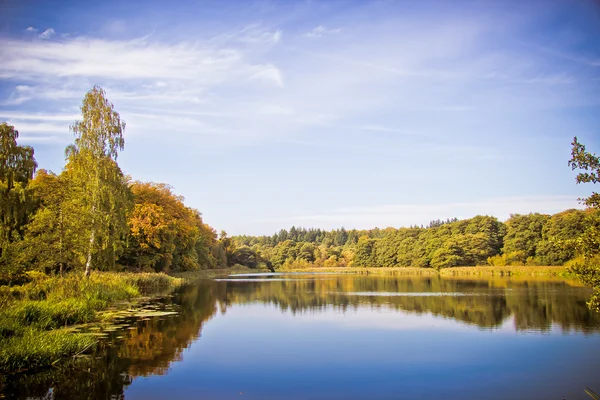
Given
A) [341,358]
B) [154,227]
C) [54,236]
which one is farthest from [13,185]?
[341,358]

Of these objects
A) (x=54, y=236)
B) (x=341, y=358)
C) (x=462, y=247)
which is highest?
(x=54, y=236)

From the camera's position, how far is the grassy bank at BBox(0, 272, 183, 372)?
10.9 meters

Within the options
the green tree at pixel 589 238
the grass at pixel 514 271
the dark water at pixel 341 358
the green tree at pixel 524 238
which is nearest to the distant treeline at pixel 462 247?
the green tree at pixel 524 238

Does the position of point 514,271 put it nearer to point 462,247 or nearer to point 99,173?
point 462,247

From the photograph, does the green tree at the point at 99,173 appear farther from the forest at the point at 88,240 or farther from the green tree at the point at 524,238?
the green tree at the point at 524,238

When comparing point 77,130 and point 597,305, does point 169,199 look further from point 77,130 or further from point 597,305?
point 597,305

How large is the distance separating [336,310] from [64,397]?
16794 mm

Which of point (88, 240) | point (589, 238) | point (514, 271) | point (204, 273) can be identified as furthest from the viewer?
point (204, 273)

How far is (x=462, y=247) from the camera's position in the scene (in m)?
84.2

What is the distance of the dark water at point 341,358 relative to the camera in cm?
990

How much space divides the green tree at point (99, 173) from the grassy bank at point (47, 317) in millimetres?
4247

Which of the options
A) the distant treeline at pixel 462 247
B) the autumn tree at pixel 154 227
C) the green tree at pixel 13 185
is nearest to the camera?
the green tree at pixel 13 185

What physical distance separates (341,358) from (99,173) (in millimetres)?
21916

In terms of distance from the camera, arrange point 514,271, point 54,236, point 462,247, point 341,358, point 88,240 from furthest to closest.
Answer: point 462,247 → point 514,271 → point 88,240 → point 54,236 → point 341,358
